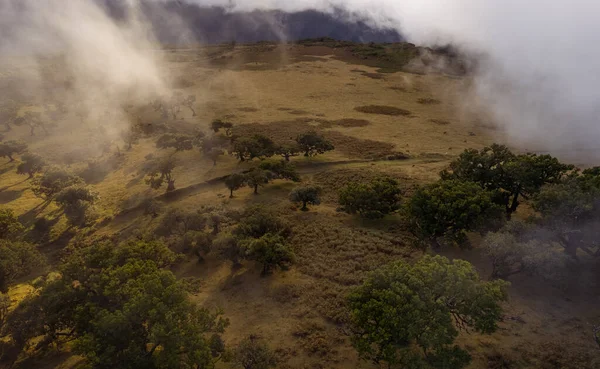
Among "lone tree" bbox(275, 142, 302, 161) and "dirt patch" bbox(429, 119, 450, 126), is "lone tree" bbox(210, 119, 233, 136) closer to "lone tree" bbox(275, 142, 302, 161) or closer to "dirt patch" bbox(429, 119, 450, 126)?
"lone tree" bbox(275, 142, 302, 161)

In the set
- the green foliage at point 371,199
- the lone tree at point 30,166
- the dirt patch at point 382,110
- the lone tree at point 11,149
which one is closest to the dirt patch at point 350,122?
the dirt patch at point 382,110

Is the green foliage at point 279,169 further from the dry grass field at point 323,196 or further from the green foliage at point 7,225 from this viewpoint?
the green foliage at point 7,225

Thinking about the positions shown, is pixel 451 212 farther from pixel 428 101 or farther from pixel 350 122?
pixel 428 101

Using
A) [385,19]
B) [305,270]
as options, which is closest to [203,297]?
[305,270]

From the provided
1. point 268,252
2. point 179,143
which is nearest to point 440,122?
point 179,143

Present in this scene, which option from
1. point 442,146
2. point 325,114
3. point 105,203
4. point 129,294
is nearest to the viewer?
point 129,294

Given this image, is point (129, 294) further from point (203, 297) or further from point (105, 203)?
point (105, 203)
